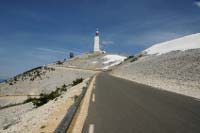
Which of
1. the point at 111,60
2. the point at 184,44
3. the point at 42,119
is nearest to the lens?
the point at 42,119

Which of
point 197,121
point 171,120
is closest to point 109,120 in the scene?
point 171,120

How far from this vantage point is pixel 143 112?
974cm

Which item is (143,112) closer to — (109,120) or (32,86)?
(109,120)

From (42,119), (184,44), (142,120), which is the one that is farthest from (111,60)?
(142,120)

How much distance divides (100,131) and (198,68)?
22.7 metres

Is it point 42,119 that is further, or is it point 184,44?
point 184,44

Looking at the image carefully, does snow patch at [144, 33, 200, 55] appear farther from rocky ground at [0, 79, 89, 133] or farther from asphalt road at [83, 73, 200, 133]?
asphalt road at [83, 73, 200, 133]

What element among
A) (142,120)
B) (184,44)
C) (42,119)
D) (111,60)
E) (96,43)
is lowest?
(42,119)

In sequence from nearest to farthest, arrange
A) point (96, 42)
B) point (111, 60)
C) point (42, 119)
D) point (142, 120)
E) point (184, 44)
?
point (142, 120)
point (42, 119)
point (184, 44)
point (111, 60)
point (96, 42)

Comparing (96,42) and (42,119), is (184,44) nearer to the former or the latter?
(42,119)

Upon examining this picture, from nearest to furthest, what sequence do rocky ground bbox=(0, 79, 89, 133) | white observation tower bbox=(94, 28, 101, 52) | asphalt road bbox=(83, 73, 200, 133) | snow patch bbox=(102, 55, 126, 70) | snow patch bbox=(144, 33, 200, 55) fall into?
1. asphalt road bbox=(83, 73, 200, 133)
2. rocky ground bbox=(0, 79, 89, 133)
3. snow patch bbox=(144, 33, 200, 55)
4. snow patch bbox=(102, 55, 126, 70)
5. white observation tower bbox=(94, 28, 101, 52)

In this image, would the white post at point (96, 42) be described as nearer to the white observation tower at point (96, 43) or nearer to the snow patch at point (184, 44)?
the white observation tower at point (96, 43)

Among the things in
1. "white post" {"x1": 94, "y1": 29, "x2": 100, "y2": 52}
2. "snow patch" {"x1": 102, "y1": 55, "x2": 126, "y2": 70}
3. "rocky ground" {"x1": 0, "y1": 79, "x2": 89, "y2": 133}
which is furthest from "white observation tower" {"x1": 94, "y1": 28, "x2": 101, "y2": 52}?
"rocky ground" {"x1": 0, "y1": 79, "x2": 89, "y2": 133}

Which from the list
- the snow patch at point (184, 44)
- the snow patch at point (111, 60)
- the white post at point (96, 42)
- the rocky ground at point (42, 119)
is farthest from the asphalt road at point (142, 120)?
the white post at point (96, 42)
